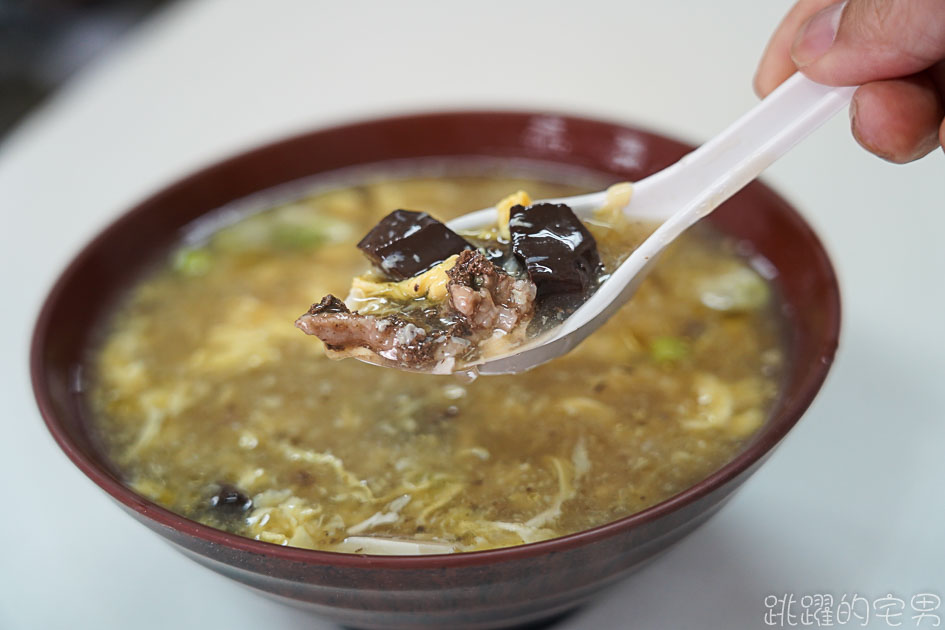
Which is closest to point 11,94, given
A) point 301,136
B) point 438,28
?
point 438,28

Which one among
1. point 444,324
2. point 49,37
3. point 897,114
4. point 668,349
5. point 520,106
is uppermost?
point 49,37

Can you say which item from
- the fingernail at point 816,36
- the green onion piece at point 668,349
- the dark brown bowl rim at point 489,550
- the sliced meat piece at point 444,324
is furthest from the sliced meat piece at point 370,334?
the fingernail at point 816,36

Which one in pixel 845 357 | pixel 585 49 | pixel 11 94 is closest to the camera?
pixel 845 357

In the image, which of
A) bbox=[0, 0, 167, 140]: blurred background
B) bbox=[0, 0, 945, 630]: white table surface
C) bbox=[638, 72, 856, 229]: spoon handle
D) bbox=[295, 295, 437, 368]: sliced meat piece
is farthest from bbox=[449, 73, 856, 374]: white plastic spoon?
bbox=[0, 0, 167, 140]: blurred background

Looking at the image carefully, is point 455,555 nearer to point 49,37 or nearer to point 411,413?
point 411,413

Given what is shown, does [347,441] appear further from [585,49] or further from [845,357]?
[585,49]

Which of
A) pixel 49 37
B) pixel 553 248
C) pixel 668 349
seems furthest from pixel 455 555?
pixel 49 37
